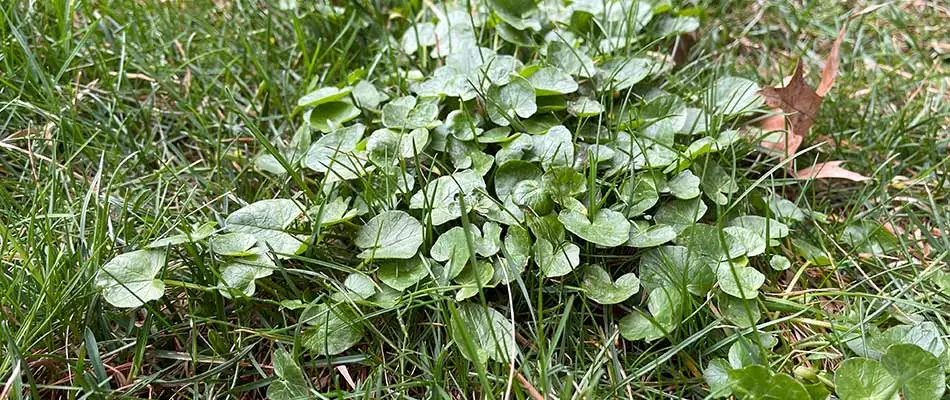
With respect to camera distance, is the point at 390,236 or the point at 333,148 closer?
the point at 390,236

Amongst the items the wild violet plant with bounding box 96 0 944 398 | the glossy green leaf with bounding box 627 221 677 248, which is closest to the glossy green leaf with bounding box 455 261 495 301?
the wild violet plant with bounding box 96 0 944 398

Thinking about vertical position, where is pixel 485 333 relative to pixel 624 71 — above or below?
below

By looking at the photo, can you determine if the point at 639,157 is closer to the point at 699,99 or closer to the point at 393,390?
the point at 699,99

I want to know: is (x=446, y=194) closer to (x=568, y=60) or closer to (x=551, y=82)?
(x=551, y=82)

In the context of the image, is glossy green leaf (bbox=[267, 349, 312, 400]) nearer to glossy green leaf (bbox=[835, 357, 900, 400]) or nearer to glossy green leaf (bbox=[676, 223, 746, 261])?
glossy green leaf (bbox=[676, 223, 746, 261])

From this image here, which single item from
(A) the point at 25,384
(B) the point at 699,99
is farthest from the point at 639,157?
(A) the point at 25,384

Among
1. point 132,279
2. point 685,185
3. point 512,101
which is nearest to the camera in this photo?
point 132,279

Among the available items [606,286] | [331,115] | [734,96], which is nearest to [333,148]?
[331,115]
